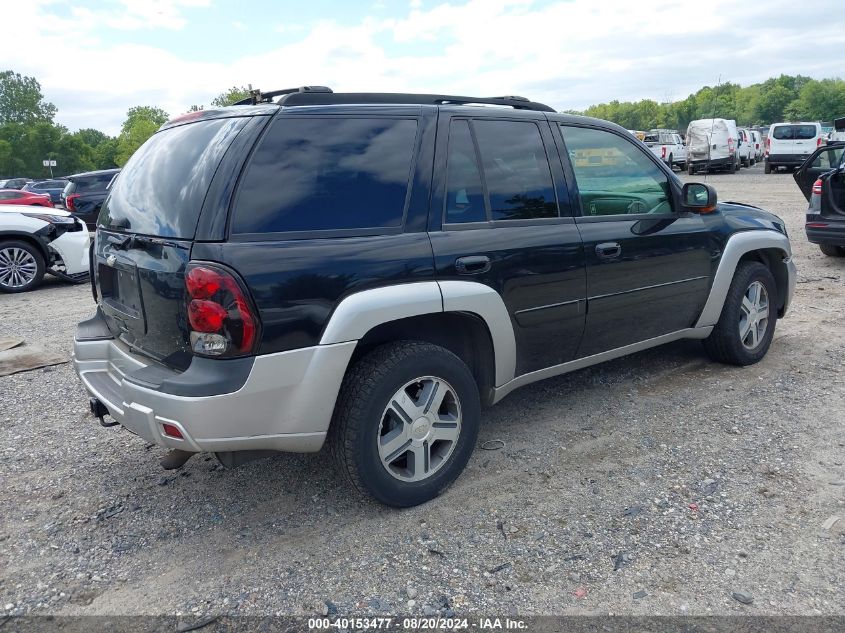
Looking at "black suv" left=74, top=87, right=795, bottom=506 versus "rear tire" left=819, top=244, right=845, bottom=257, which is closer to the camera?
"black suv" left=74, top=87, right=795, bottom=506

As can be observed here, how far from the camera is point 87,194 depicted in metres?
15.2

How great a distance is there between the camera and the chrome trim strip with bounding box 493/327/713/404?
362 centimetres

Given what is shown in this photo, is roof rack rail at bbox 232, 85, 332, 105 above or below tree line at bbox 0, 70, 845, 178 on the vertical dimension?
below

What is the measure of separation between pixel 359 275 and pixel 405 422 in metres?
0.72

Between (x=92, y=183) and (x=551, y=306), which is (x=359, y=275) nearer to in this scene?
(x=551, y=306)

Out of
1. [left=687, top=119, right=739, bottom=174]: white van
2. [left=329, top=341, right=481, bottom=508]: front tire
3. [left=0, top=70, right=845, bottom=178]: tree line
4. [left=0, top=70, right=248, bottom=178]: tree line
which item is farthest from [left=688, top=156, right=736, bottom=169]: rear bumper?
[left=0, top=70, right=248, bottom=178]: tree line

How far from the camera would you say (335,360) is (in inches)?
110

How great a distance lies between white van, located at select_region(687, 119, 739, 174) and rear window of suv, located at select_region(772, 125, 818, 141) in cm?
172

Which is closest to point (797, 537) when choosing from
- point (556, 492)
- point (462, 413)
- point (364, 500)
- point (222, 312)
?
point (556, 492)

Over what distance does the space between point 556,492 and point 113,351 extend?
2.25 m

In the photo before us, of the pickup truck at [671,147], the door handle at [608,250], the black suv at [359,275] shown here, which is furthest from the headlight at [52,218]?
the pickup truck at [671,147]

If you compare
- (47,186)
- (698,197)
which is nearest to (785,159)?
(698,197)

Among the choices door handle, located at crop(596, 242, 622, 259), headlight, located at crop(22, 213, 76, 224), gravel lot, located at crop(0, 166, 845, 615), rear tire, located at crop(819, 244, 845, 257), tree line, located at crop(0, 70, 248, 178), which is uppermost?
tree line, located at crop(0, 70, 248, 178)

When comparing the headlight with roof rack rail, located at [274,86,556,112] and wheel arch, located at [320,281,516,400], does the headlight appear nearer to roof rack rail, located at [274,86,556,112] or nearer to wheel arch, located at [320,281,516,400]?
roof rack rail, located at [274,86,556,112]
